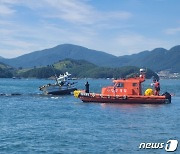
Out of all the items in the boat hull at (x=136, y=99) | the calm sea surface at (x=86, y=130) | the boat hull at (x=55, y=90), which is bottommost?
the calm sea surface at (x=86, y=130)

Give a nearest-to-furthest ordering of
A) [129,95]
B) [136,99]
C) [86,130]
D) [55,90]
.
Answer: [86,130], [136,99], [129,95], [55,90]

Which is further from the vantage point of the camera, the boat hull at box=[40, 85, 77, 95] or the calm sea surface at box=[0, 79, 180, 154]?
the boat hull at box=[40, 85, 77, 95]

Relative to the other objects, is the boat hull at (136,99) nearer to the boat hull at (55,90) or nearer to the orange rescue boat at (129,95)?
the orange rescue boat at (129,95)

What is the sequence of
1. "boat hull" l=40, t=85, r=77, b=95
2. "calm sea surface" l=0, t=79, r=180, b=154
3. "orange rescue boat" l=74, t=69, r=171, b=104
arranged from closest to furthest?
"calm sea surface" l=0, t=79, r=180, b=154 < "orange rescue boat" l=74, t=69, r=171, b=104 < "boat hull" l=40, t=85, r=77, b=95

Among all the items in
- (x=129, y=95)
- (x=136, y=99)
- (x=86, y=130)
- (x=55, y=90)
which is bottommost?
(x=86, y=130)

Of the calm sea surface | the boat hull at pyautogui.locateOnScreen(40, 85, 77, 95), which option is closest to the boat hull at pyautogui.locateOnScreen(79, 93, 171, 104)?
the calm sea surface

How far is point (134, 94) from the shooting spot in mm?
74062

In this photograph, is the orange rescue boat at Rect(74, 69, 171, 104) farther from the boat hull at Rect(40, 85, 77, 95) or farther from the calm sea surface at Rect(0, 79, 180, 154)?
the boat hull at Rect(40, 85, 77, 95)

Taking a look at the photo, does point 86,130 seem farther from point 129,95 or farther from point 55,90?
point 55,90

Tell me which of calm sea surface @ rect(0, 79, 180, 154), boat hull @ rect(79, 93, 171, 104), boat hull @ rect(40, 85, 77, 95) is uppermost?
boat hull @ rect(40, 85, 77, 95)

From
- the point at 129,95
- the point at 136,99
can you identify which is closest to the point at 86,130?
the point at 136,99

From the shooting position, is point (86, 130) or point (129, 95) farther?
point (129, 95)

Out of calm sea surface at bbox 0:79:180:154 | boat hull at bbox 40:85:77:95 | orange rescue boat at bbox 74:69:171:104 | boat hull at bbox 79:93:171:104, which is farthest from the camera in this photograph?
boat hull at bbox 40:85:77:95

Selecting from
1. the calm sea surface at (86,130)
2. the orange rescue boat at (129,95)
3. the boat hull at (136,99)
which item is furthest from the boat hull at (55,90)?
the calm sea surface at (86,130)
